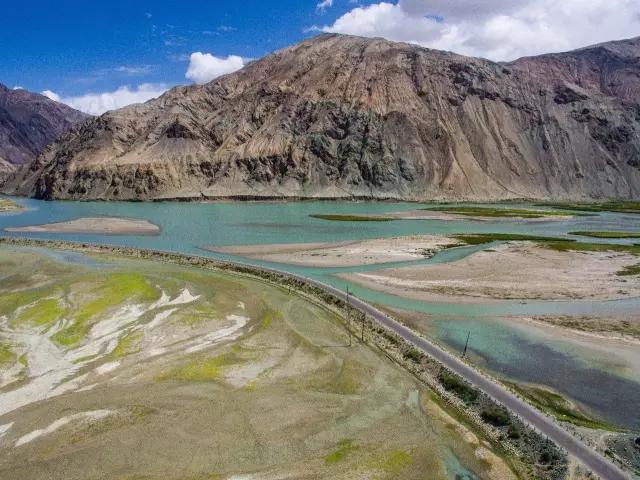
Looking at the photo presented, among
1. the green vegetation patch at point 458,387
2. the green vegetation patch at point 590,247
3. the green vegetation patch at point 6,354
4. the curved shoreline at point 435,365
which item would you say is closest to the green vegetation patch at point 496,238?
the green vegetation patch at point 590,247

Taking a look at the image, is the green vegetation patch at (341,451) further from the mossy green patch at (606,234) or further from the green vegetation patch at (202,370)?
the mossy green patch at (606,234)

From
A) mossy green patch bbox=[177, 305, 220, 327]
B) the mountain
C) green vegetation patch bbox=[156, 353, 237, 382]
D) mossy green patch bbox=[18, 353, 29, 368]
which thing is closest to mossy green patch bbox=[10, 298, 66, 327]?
mossy green patch bbox=[18, 353, 29, 368]

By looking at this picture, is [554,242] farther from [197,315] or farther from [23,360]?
[23,360]

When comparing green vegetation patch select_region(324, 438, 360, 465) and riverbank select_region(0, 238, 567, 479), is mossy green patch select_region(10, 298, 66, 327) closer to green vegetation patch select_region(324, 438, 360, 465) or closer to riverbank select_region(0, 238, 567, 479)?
riverbank select_region(0, 238, 567, 479)

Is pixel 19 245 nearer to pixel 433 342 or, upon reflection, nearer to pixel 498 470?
pixel 433 342

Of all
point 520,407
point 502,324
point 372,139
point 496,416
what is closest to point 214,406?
point 496,416

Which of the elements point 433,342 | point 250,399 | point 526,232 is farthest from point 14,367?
point 526,232

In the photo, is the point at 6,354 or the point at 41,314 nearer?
the point at 6,354
